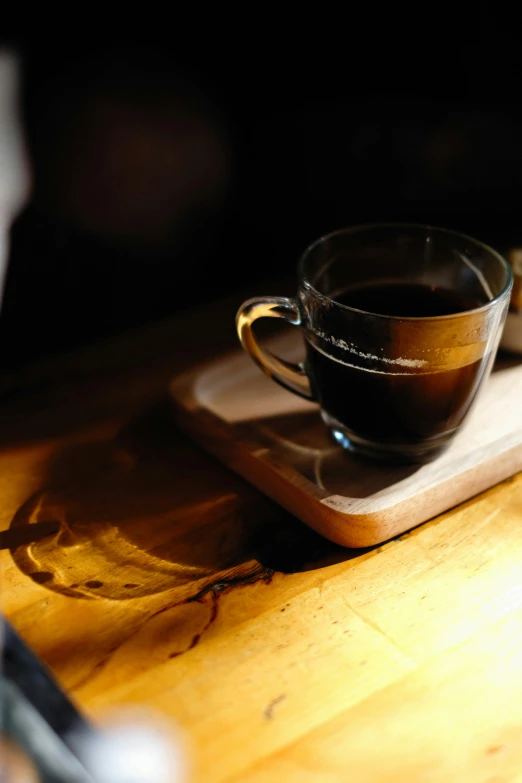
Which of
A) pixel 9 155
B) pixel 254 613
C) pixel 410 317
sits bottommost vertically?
pixel 254 613

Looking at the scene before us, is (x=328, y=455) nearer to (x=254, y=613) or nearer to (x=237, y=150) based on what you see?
(x=254, y=613)

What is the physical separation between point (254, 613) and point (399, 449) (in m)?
0.17

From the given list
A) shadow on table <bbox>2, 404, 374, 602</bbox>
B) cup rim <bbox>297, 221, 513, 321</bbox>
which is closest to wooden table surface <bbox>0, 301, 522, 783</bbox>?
shadow on table <bbox>2, 404, 374, 602</bbox>

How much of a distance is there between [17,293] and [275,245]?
0.29 meters

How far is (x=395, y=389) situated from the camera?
53 centimetres

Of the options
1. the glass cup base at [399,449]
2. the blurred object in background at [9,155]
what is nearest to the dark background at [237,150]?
the blurred object in background at [9,155]

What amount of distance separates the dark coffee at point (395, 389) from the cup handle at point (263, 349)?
2cm

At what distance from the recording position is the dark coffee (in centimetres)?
53

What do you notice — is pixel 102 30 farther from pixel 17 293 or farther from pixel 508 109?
pixel 508 109

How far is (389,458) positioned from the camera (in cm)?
57

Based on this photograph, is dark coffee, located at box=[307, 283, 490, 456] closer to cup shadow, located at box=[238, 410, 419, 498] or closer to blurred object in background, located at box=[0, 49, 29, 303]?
cup shadow, located at box=[238, 410, 419, 498]

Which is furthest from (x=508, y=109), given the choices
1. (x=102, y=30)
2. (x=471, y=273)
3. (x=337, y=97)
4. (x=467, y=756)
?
(x=467, y=756)

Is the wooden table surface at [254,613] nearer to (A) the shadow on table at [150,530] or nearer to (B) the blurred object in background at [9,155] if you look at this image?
(A) the shadow on table at [150,530]

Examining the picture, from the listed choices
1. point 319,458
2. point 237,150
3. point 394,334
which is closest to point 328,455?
point 319,458
